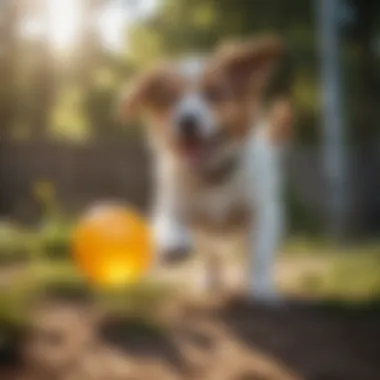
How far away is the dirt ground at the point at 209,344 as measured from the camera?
1280mm

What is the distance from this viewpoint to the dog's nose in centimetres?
129

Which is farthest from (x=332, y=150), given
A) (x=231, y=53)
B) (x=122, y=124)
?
(x=122, y=124)

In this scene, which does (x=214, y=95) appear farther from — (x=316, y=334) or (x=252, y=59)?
(x=316, y=334)

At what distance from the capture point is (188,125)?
4.25ft

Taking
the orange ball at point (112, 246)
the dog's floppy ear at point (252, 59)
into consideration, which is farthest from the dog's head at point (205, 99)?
the orange ball at point (112, 246)

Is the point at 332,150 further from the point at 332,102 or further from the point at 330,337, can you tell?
the point at 330,337

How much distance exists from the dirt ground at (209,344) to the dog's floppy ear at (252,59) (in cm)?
37

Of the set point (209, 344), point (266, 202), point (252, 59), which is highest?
point (252, 59)

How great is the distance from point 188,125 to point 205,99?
0.05 metres

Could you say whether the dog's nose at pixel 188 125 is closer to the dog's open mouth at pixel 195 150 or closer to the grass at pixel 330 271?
the dog's open mouth at pixel 195 150

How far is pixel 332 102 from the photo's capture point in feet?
4.49

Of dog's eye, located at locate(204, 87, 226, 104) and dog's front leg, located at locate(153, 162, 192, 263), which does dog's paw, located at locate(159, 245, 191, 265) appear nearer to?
dog's front leg, located at locate(153, 162, 192, 263)

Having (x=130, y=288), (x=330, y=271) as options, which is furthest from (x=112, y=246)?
(x=330, y=271)

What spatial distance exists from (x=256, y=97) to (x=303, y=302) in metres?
0.35
